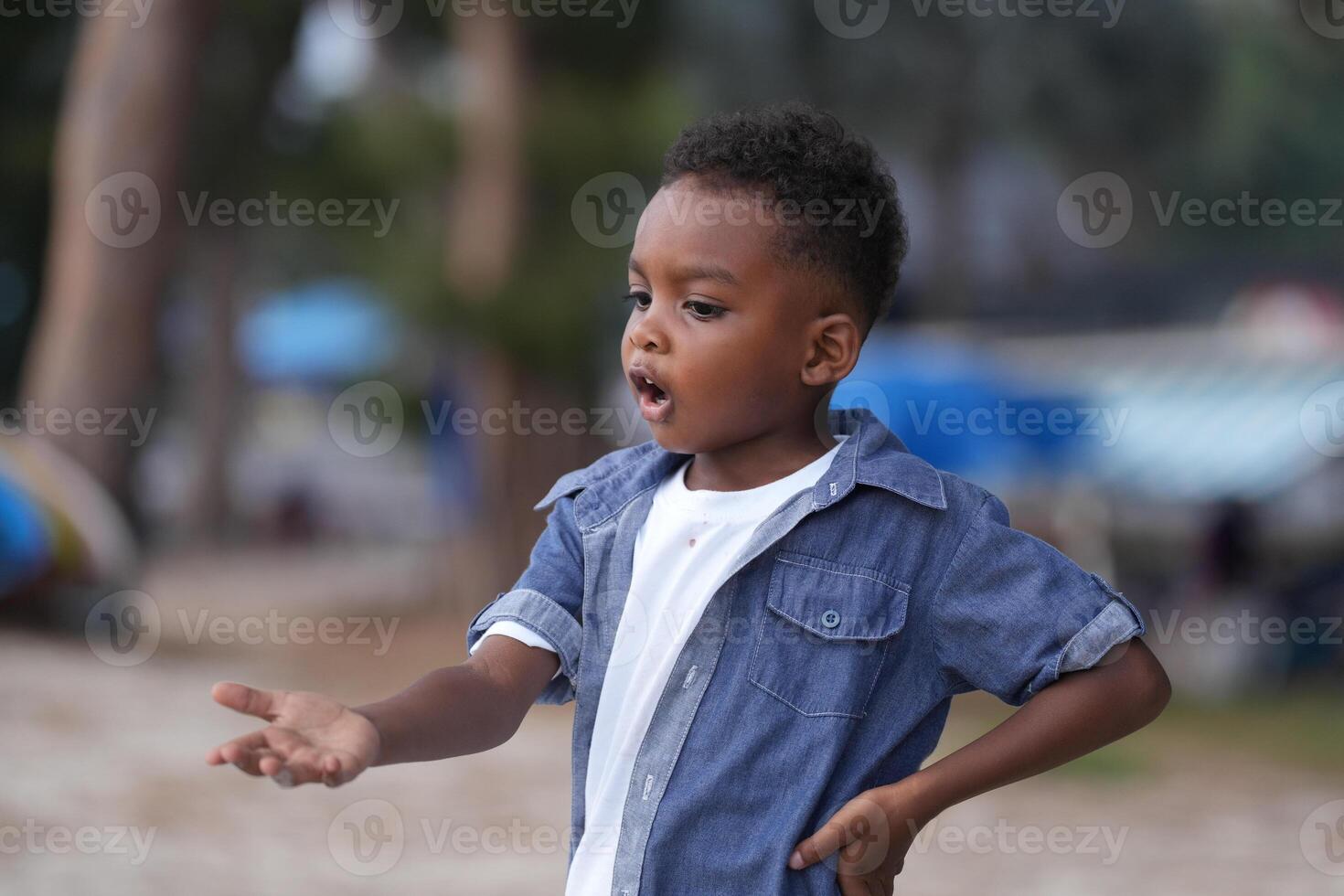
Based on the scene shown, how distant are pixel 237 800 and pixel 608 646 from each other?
13.0ft

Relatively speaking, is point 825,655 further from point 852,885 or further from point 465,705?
point 465,705

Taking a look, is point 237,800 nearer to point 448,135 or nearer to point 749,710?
point 749,710

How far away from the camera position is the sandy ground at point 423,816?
4.48 m

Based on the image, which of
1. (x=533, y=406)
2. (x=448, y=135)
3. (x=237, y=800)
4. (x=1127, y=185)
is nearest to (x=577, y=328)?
(x=533, y=406)

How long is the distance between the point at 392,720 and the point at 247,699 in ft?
0.60

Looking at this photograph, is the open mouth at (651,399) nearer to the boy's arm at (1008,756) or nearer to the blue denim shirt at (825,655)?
the blue denim shirt at (825,655)

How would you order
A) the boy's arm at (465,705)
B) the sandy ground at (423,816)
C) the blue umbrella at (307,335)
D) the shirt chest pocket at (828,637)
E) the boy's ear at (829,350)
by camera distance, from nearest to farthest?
the boy's arm at (465,705) → the shirt chest pocket at (828,637) → the boy's ear at (829,350) → the sandy ground at (423,816) → the blue umbrella at (307,335)

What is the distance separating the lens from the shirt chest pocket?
159 centimetres

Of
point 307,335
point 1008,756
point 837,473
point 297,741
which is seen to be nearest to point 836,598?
point 837,473

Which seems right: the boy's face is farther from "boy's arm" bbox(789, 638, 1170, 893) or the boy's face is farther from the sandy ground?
the sandy ground

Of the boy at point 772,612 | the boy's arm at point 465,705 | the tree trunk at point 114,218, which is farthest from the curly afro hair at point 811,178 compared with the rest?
the tree trunk at point 114,218

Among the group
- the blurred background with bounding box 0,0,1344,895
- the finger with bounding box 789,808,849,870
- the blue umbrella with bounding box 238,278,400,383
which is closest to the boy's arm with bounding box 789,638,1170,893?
the finger with bounding box 789,808,849,870

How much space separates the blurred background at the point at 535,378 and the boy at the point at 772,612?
2885 millimetres

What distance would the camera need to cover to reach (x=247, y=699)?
1315mm
